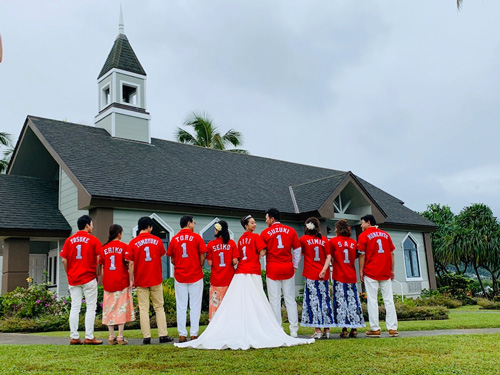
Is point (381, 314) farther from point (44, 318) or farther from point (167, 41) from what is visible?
point (167, 41)

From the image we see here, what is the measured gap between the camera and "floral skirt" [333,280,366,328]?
26.6ft

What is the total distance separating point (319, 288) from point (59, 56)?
47.8 ft

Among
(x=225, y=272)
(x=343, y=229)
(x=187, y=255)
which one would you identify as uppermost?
(x=343, y=229)

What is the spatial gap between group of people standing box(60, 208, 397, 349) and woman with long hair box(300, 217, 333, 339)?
17 mm

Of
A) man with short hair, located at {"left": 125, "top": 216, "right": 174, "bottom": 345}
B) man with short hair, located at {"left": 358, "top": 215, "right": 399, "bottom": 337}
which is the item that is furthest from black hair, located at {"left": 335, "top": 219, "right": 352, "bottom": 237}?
man with short hair, located at {"left": 125, "top": 216, "right": 174, "bottom": 345}

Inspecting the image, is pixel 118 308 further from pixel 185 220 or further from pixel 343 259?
pixel 343 259

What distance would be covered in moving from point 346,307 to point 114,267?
3.95m

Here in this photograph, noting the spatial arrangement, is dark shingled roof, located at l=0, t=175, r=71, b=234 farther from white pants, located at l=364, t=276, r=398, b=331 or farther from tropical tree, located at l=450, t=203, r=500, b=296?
tropical tree, located at l=450, t=203, r=500, b=296

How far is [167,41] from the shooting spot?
16.1 metres

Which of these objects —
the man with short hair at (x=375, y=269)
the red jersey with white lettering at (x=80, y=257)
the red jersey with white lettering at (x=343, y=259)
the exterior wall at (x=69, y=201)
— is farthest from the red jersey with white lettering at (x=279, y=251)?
the exterior wall at (x=69, y=201)

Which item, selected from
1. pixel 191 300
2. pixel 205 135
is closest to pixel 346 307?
pixel 191 300

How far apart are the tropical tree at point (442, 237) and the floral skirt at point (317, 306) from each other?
17.8 meters

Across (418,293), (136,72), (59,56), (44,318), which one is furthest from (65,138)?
(418,293)

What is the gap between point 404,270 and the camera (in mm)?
21562
